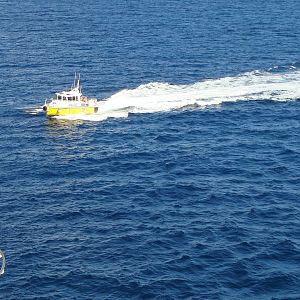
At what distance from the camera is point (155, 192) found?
449 feet

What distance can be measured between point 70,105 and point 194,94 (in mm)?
31952

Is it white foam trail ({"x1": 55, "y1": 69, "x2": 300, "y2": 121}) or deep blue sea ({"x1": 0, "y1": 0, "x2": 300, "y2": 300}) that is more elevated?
white foam trail ({"x1": 55, "y1": 69, "x2": 300, "y2": 121})

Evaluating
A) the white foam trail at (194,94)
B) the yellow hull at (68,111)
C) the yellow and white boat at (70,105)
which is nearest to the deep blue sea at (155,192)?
the white foam trail at (194,94)

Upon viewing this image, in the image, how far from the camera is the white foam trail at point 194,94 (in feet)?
594

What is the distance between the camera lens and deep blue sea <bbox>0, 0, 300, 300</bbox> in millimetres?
109875

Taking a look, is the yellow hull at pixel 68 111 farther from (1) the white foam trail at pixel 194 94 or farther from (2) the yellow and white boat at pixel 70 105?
(1) the white foam trail at pixel 194 94

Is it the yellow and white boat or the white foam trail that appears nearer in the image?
the yellow and white boat

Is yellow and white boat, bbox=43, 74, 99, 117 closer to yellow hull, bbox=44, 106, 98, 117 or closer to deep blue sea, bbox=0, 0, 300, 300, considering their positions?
yellow hull, bbox=44, 106, 98, 117

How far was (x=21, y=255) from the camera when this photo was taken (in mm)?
115812

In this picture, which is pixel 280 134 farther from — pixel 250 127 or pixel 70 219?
pixel 70 219

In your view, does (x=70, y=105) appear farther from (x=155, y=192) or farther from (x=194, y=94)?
(x=155, y=192)

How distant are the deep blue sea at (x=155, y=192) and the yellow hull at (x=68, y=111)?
2.42m

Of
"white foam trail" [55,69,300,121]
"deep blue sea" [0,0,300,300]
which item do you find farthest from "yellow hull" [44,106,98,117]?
"deep blue sea" [0,0,300,300]

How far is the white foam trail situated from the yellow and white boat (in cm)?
208
